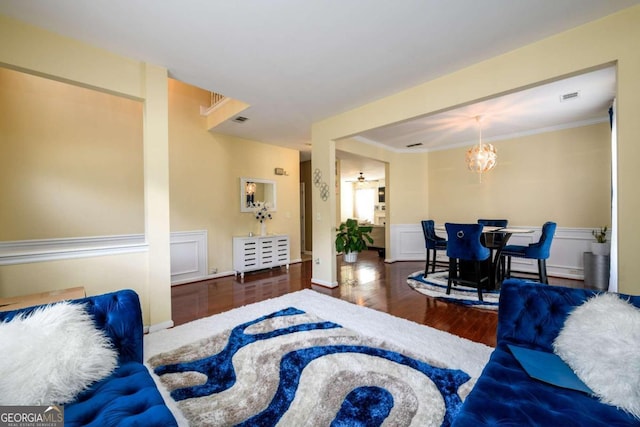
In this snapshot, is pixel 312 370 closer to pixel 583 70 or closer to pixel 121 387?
pixel 121 387

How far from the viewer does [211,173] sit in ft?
16.3

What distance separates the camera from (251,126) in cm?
472

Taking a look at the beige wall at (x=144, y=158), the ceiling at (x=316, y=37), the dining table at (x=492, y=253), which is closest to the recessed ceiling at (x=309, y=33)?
the ceiling at (x=316, y=37)

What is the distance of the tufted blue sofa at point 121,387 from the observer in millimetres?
1008

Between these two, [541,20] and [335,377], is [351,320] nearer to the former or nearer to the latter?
[335,377]

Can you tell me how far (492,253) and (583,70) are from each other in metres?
2.56

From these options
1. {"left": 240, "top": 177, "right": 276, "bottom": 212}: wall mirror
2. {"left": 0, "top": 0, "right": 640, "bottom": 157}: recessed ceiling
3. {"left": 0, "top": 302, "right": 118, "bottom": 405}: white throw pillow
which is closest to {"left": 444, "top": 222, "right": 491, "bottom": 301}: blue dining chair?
{"left": 0, "top": 0, "right": 640, "bottom": 157}: recessed ceiling

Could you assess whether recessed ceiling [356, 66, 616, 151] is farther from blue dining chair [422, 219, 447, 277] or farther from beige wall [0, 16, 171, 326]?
beige wall [0, 16, 171, 326]

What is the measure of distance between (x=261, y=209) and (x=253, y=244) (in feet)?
2.74

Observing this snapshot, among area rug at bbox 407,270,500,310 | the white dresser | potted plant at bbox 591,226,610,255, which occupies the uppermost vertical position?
potted plant at bbox 591,226,610,255

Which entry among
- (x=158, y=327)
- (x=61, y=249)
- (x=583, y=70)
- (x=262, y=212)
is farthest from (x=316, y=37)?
(x=262, y=212)

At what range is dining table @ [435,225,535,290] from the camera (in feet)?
12.3

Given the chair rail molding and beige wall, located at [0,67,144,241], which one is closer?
the chair rail molding

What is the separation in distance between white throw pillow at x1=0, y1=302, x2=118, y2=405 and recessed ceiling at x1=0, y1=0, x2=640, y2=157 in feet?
7.13
